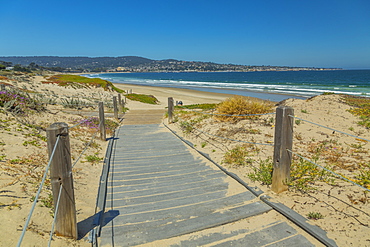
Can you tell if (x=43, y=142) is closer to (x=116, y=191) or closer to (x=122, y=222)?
(x=116, y=191)

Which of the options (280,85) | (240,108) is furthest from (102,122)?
(280,85)

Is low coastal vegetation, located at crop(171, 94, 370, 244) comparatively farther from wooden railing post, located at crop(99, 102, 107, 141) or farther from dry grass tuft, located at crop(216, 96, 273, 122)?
wooden railing post, located at crop(99, 102, 107, 141)

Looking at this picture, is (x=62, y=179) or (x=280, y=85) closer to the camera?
(x=62, y=179)

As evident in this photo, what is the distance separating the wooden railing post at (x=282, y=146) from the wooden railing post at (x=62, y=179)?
344 cm

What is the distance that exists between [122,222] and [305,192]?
3.25 meters

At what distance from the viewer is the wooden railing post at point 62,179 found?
315cm

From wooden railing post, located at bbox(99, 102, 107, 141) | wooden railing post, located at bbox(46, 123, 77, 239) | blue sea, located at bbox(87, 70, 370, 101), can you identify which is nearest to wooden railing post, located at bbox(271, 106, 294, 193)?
wooden railing post, located at bbox(46, 123, 77, 239)

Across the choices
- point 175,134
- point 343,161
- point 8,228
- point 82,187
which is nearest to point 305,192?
point 343,161

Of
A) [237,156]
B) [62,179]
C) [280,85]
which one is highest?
[280,85]

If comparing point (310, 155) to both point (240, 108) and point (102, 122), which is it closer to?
point (240, 108)

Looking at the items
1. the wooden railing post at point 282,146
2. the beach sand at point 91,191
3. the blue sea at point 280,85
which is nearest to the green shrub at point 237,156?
the beach sand at point 91,191

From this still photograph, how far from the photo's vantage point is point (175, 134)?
1016 centimetres

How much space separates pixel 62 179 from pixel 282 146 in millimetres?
3563

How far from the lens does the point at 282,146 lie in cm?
462
